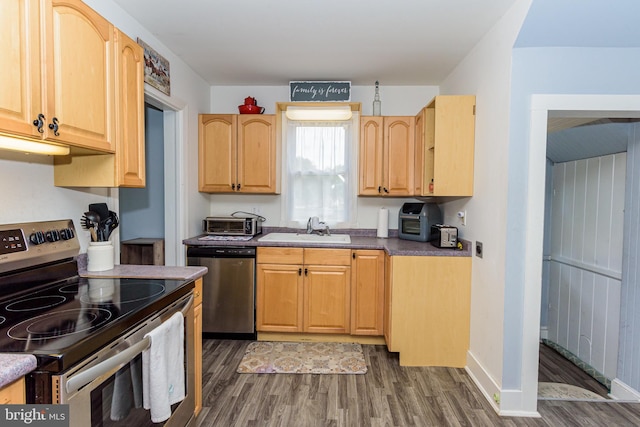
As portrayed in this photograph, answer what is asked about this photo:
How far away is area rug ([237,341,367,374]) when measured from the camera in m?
2.56

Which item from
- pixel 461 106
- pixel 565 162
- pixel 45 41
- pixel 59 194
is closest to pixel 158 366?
pixel 59 194

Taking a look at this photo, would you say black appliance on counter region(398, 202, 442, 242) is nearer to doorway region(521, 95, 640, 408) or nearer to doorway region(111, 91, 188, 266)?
doorway region(521, 95, 640, 408)

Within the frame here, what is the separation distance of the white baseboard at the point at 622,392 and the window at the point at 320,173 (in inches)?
97.3

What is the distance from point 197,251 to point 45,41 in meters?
2.04

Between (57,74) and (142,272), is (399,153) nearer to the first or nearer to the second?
(142,272)

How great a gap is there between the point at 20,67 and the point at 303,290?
242 cm

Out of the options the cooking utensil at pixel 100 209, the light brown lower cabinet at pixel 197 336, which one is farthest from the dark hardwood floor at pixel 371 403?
the cooking utensil at pixel 100 209

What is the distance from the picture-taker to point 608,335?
2688mm

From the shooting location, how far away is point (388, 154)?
3246 millimetres

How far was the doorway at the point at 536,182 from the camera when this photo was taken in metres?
1.98

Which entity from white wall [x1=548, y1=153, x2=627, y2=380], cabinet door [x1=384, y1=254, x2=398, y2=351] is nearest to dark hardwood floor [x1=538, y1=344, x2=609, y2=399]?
white wall [x1=548, y1=153, x2=627, y2=380]

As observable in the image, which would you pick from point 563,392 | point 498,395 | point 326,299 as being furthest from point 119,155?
point 563,392

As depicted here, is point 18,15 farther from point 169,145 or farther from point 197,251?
point 197,251

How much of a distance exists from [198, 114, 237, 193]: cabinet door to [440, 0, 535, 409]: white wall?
225 cm
